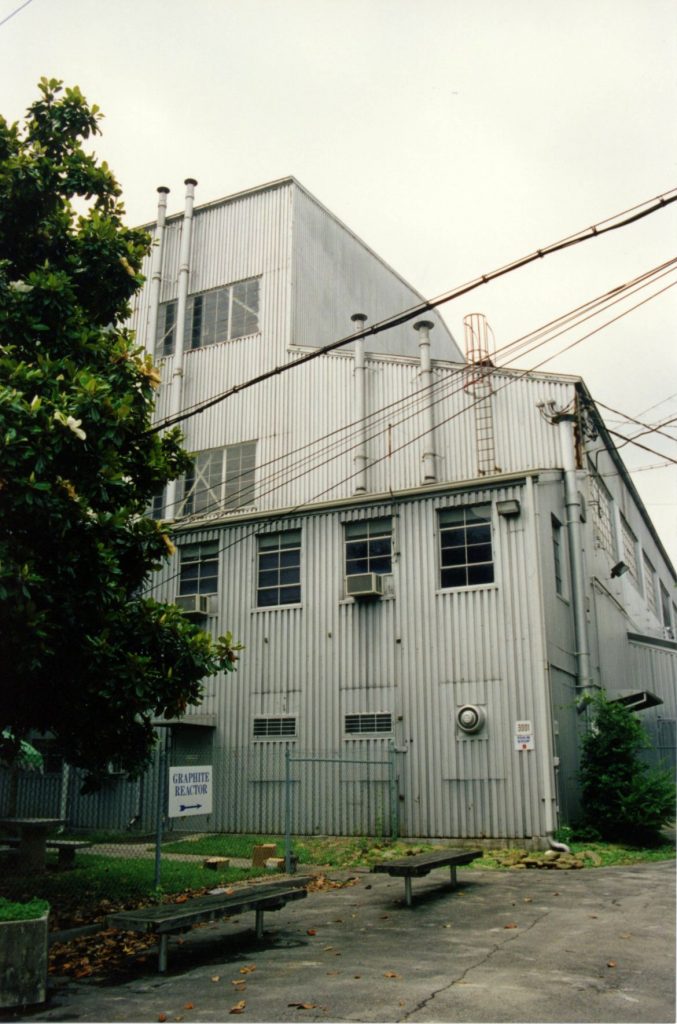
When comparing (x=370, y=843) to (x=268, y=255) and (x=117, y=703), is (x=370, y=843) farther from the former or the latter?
(x=268, y=255)

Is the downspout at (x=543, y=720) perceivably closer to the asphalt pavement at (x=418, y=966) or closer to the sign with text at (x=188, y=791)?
the asphalt pavement at (x=418, y=966)

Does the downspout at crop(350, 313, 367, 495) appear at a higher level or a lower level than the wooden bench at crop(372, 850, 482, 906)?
higher

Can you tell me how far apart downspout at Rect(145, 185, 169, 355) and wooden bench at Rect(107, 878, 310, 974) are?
60.3 ft

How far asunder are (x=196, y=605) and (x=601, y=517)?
10981 millimetres

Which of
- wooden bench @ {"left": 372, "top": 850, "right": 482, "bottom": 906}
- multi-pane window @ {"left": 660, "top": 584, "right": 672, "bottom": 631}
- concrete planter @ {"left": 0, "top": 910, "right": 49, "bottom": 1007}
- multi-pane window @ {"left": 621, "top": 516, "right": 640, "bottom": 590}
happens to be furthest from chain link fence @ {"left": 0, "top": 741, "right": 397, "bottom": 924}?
multi-pane window @ {"left": 660, "top": 584, "right": 672, "bottom": 631}

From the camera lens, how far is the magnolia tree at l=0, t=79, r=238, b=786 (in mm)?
8453

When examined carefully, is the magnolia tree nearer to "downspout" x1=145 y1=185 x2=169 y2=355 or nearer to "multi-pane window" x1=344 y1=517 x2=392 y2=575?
"multi-pane window" x1=344 y1=517 x2=392 y2=575

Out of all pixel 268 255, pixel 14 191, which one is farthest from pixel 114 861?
pixel 268 255

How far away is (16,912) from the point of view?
279 inches

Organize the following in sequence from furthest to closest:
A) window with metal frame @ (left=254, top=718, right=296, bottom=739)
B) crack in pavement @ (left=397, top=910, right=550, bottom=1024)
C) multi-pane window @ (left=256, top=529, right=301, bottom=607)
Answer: multi-pane window @ (left=256, top=529, right=301, bottom=607) < window with metal frame @ (left=254, top=718, right=296, bottom=739) < crack in pavement @ (left=397, top=910, right=550, bottom=1024)

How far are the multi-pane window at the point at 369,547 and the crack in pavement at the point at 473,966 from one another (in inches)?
379

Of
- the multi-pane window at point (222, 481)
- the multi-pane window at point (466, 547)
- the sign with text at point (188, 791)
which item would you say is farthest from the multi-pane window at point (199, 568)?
the sign with text at point (188, 791)

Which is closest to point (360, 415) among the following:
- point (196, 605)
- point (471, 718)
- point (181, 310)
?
point (196, 605)

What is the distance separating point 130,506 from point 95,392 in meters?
1.95
